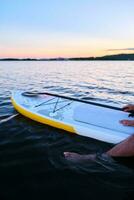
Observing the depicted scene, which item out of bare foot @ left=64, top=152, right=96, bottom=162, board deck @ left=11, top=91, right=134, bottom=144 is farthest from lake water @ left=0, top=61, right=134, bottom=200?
board deck @ left=11, top=91, right=134, bottom=144

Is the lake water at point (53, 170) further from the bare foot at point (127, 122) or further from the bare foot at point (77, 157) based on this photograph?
the bare foot at point (127, 122)

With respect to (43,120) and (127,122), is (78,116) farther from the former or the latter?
(127,122)

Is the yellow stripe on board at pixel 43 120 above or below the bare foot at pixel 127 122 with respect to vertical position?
below

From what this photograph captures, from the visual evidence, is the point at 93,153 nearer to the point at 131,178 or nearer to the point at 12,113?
the point at 131,178

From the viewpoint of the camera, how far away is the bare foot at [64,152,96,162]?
5.19 meters

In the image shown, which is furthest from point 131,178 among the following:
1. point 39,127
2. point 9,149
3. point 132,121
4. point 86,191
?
Result: point 39,127

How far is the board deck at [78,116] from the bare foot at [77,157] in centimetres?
67

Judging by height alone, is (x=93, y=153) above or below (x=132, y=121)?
below

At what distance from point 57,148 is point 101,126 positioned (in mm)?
1104

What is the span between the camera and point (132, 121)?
5910 millimetres

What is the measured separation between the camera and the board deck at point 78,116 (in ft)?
19.2

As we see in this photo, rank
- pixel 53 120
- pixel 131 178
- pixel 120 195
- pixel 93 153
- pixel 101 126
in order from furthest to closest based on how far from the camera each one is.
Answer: pixel 53 120 < pixel 101 126 < pixel 93 153 < pixel 131 178 < pixel 120 195

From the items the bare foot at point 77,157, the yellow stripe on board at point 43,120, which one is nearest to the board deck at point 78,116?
the yellow stripe on board at point 43,120

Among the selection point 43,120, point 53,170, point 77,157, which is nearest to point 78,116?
point 43,120
